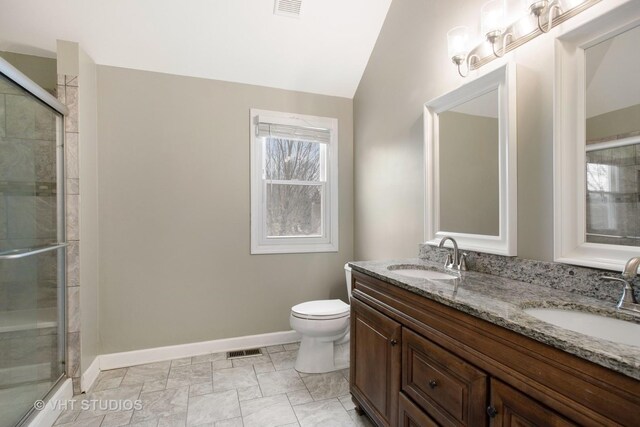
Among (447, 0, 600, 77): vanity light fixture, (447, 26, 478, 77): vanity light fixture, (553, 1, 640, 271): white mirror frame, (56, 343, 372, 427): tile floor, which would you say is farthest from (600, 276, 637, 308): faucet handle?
(56, 343, 372, 427): tile floor

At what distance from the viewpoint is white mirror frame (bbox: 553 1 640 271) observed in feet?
3.70

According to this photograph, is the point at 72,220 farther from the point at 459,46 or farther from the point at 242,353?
the point at 459,46

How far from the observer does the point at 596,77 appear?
110 cm

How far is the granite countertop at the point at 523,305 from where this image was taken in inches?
24.8

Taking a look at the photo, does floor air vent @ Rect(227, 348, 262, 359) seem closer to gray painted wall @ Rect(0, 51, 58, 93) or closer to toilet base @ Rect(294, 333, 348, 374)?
toilet base @ Rect(294, 333, 348, 374)

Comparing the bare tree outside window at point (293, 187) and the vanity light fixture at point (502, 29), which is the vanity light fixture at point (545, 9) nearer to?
the vanity light fixture at point (502, 29)

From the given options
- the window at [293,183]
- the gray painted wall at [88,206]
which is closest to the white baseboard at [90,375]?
the gray painted wall at [88,206]

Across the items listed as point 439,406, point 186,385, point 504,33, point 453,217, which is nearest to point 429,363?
point 439,406

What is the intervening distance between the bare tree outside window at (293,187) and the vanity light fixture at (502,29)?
151 cm

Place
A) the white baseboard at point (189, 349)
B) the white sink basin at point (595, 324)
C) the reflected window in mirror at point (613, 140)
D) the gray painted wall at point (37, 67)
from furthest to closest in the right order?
the white baseboard at point (189, 349) → the gray painted wall at point (37, 67) → the reflected window in mirror at point (613, 140) → the white sink basin at point (595, 324)

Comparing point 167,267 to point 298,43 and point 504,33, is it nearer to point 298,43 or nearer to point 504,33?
point 298,43

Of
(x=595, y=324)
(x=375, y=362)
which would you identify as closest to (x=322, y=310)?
(x=375, y=362)

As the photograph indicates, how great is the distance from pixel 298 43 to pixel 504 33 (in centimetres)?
154

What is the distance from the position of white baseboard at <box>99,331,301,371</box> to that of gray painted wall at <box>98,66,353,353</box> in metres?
0.04
